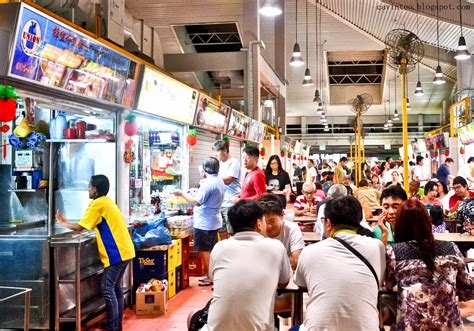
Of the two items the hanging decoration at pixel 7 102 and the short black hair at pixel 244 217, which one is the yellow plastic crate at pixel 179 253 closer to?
the hanging decoration at pixel 7 102

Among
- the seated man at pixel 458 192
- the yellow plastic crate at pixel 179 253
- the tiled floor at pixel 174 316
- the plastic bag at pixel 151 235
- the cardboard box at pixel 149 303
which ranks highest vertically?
the seated man at pixel 458 192

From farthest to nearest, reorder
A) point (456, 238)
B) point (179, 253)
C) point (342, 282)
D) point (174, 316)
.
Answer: point (179, 253) < point (174, 316) < point (456, 238) < point (342, 282)

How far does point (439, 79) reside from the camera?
50.3ft

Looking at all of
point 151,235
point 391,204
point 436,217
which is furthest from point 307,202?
point 391,204

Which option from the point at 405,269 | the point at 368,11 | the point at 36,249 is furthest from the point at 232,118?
the point at 405,269

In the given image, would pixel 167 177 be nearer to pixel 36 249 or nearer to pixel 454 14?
pixel 36 249

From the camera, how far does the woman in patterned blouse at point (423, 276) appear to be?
2.82 metres

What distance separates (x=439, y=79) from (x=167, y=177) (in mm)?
10681

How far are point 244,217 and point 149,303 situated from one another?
3059 mm

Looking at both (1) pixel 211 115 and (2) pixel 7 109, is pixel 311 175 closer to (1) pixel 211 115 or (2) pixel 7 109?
(1) pixel 211 115

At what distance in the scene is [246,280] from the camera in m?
2.74

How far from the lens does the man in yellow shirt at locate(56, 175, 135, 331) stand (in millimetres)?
4641

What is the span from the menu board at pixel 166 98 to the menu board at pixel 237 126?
2.96 meters

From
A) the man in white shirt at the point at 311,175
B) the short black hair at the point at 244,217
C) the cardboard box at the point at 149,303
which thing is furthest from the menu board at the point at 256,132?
the short black hair at the point at 244,217
